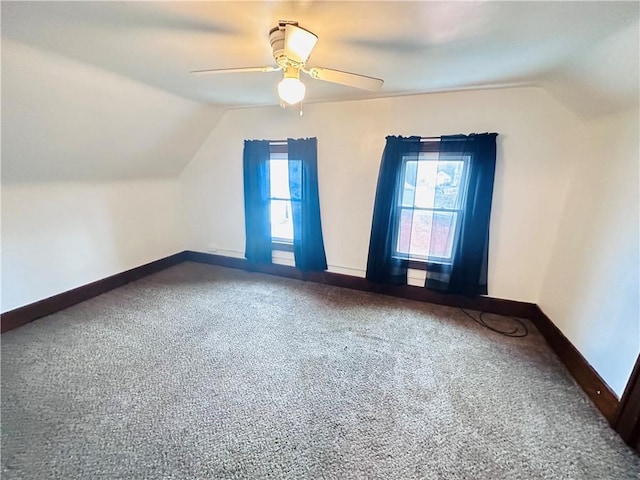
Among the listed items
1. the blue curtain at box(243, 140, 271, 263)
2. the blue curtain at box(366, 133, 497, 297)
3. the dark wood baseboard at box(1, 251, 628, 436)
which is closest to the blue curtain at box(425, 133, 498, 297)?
the blue curtain at box(366, 133, 497, 297)

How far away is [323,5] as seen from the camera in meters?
1.30

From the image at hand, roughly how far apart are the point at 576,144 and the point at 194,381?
3.65 metres

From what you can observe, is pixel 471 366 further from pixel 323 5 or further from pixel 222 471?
pixel 323 5

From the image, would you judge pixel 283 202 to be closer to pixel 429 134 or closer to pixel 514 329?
pixel 429 134

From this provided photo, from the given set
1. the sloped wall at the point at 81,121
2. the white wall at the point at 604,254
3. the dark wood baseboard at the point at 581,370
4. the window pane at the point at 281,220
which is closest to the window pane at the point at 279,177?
the window pane at the point at 281,220

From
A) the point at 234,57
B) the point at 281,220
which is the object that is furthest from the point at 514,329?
the point at 234,57

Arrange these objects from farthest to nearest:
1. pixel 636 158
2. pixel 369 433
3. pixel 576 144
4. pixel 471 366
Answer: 1. pixel 576 144
2. pixel 471 366
3. pixel 636 158
4. pixel 369 433

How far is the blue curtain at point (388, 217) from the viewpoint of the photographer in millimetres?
2891

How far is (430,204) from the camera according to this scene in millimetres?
2941

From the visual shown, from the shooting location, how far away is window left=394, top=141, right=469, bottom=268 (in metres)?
2.81

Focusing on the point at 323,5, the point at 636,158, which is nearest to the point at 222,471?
the point at 323,5

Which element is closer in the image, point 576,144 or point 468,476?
point 468,476

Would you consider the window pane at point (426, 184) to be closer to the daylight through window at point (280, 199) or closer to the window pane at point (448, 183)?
the window pane at point (448, 183)

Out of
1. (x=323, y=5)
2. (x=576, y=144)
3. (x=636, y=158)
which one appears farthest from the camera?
(x=576, y=144)
